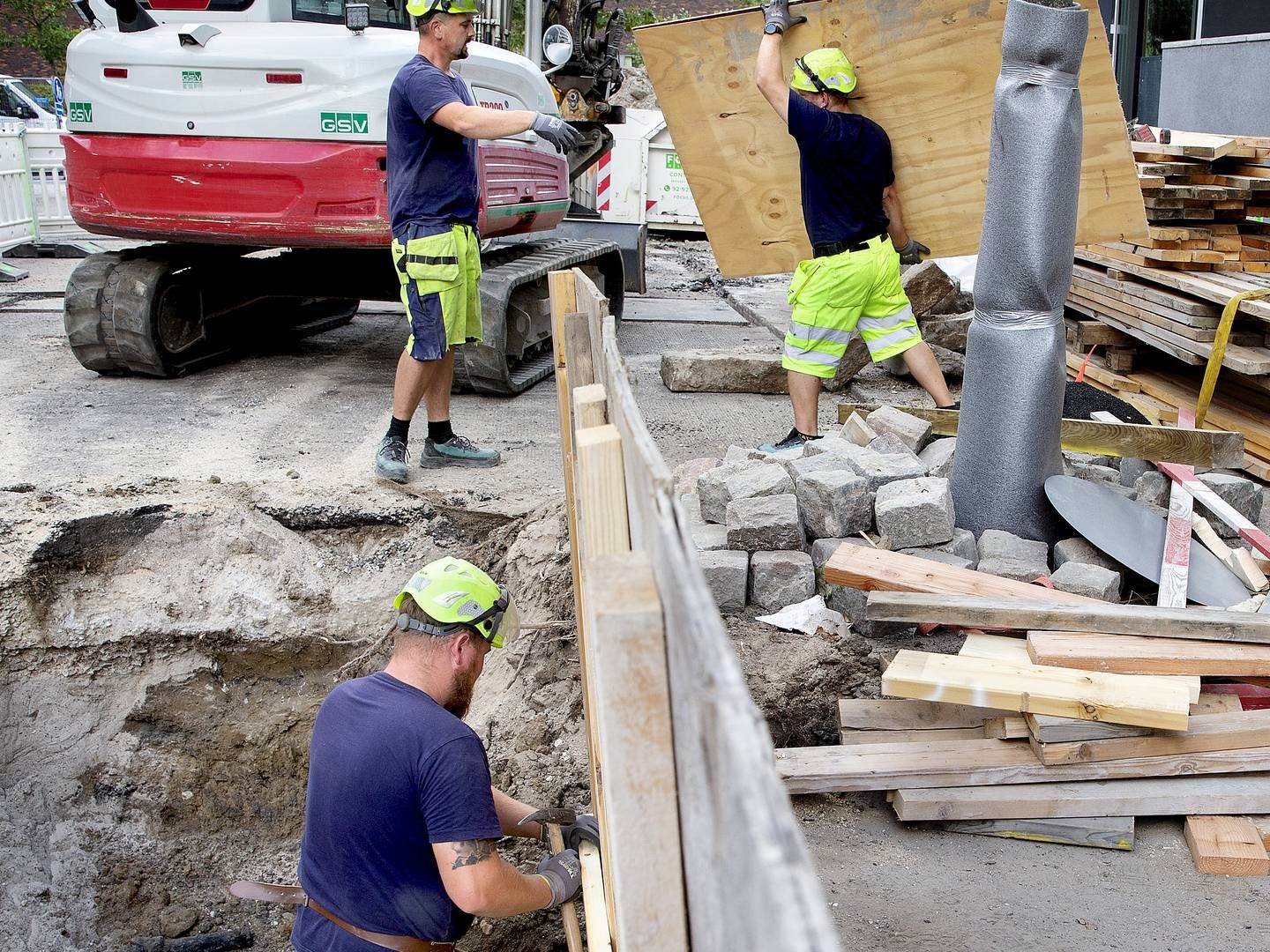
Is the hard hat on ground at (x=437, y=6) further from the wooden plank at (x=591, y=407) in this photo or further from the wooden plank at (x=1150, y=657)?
the wooden plank at (x=1150, y=657)

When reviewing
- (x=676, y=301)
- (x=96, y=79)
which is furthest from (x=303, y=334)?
(x=676, y=301)

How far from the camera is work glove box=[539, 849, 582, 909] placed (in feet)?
9.59

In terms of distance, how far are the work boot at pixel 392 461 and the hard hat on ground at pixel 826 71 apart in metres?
2.57

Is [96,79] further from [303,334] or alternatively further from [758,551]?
[758,551]

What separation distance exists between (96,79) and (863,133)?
4.50 metres

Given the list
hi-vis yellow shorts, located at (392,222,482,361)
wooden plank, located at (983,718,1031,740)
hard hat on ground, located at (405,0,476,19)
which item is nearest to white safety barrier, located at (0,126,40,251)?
hi-vis yellow shorts, located at (392,222,482,361)

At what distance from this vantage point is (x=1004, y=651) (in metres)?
3.42

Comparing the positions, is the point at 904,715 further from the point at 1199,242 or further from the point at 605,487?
the point at 1199,242

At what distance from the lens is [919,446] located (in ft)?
17.2

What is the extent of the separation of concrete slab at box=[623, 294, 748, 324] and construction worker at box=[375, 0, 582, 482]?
18.0 ft

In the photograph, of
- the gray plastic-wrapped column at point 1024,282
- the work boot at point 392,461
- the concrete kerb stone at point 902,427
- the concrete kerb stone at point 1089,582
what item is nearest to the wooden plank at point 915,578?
the concrete kerb stone at point 1089,582

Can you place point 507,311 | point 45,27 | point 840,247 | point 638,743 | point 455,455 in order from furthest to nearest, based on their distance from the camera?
point 45,27
point 507,311
point 455,455
point 840,247
point 638,743

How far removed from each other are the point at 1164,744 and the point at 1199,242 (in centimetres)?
407

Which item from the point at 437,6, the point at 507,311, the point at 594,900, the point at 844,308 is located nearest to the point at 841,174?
the point at 844,308
